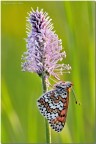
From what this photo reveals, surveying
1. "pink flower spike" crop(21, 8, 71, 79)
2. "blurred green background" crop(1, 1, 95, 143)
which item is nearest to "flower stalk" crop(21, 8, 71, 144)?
"pink flower spike" crop(21, 8, 71, 79)

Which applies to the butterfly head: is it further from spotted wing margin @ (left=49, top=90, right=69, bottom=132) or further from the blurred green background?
the blurred green background

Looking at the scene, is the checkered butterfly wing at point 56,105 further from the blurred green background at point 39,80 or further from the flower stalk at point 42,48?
the blurred green background at point 39,80

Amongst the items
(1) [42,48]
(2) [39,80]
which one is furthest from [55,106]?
(2) [39,80]

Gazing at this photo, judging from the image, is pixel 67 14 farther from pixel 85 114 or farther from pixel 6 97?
pixel 85 114

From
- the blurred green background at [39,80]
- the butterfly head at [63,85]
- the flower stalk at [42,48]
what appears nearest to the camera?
the flower stalk at [42,48]

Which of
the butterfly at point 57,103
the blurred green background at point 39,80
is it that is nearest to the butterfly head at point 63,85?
the butterfly at point 57,103

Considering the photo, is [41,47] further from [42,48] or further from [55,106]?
[55,106]

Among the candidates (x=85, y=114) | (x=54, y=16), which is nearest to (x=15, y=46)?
(x=54, y=16)
